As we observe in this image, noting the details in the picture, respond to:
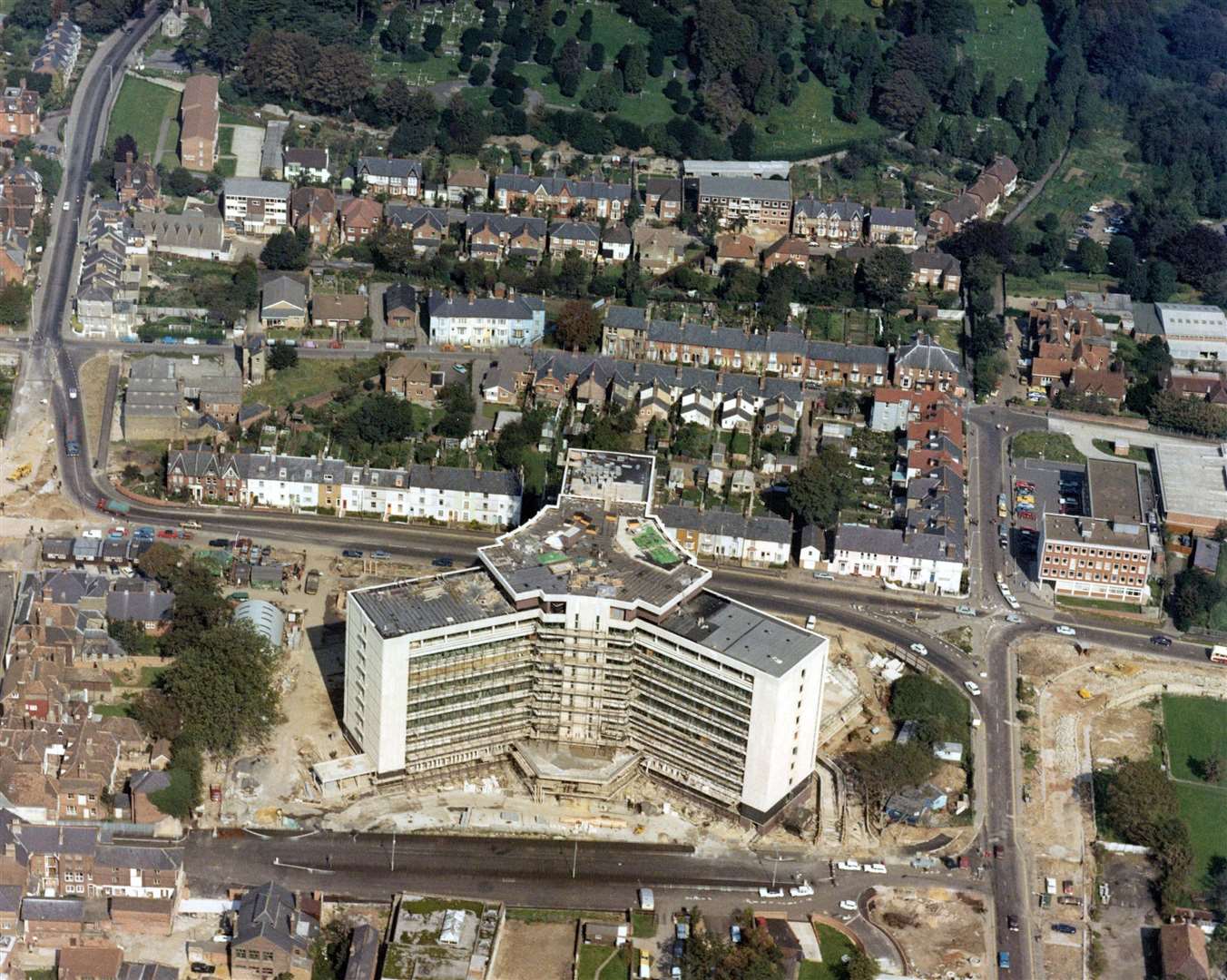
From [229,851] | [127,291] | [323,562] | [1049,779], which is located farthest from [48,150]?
[1049,779]

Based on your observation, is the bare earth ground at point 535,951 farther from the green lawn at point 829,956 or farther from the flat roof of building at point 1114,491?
the flat roof of building at point 1114,491

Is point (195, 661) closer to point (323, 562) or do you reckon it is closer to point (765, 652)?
point (323, 562)

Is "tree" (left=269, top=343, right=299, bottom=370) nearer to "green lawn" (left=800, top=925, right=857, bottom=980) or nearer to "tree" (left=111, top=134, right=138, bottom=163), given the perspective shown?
"tree" (left=111, top=134, right=138, bottom=163)

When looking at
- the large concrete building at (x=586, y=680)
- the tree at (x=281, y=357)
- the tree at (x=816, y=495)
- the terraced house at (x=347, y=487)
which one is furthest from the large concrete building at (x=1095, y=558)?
the tree at (x=281, y=357)

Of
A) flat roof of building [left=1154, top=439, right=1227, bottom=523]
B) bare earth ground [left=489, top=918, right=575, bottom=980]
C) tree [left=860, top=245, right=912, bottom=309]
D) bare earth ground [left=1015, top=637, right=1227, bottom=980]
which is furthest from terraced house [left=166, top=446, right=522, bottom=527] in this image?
flat roof of building [left=1154, top=439, right=1227, bottom=523]

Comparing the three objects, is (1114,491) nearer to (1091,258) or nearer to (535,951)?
(1091,258)

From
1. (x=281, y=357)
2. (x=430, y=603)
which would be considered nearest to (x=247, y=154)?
(x=281, y=357)
